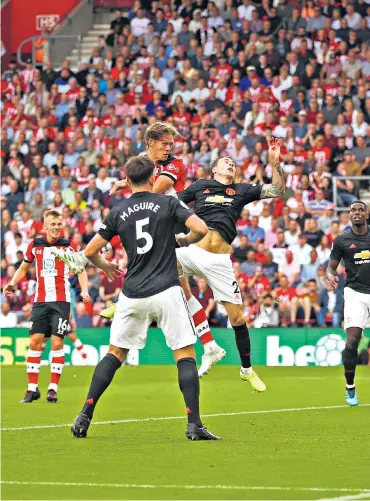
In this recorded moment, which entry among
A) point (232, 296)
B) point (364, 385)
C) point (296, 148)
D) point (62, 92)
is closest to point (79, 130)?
point (62, 92)

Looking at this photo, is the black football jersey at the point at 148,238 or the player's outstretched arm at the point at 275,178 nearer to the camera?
the black football jersey at the point at 148,238

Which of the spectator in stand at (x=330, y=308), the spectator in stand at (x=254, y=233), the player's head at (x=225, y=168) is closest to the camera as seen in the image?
the player's head at (x=225, y=168)

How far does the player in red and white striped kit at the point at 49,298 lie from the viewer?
16.8m

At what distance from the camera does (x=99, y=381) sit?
1100 centimetres

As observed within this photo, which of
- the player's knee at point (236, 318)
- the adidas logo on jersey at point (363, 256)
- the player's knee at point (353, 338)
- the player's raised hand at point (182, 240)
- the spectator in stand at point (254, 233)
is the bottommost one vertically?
the player's knee at point (353, 338)

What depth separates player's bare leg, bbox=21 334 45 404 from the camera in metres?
16.6

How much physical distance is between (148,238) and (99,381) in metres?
1.40

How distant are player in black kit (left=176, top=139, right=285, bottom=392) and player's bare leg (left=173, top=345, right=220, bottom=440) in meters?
3.30

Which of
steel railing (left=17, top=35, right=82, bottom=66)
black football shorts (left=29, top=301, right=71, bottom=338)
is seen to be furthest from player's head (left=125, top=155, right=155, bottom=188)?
steel railing (left=17, top=35, right=82, bottom=66)

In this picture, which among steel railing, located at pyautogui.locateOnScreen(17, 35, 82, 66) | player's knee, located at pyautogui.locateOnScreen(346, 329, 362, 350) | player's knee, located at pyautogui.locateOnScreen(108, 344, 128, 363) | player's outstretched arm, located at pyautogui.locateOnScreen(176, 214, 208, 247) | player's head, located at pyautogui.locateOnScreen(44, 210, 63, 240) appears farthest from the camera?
steel railing, located at pyautogui.locateOnScreen(17, 35, 82, 66)

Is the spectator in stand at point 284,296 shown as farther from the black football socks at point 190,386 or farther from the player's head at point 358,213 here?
the black football socks at point 190,386

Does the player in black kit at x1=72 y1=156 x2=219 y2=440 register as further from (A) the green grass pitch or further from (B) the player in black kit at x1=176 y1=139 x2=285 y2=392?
(B) the player in black kit at x1=176 y1=139 x2=285 y2=392

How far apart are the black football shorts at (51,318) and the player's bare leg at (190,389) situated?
618 cm

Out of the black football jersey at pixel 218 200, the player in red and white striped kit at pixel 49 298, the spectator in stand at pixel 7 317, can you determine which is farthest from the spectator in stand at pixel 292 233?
the black football jersey at pixel 218 200
